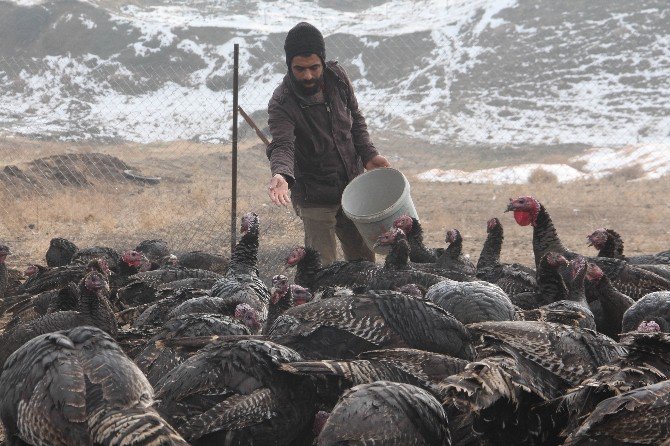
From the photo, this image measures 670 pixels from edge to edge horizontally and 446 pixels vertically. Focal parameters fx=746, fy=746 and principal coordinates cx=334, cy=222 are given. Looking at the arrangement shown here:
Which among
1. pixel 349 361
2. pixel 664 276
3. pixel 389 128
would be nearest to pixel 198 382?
pixel 349 361

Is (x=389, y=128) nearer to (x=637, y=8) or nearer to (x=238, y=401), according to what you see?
(x=637, y=8)

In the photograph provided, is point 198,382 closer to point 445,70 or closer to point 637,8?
point 445,70

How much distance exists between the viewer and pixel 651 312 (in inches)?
212

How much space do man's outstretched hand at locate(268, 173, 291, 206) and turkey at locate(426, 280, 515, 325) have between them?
1.35m

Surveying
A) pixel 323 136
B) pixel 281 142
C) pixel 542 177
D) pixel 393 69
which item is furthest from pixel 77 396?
pixel 393 69

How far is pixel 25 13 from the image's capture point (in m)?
48.1

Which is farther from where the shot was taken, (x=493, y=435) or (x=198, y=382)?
(x=198, y=382)

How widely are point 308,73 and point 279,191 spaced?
5.02 feet

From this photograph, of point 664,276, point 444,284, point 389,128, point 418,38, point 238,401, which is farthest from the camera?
point 418,38

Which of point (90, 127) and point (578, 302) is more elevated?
point (578, 302)

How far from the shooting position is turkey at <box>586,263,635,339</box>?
627 cm

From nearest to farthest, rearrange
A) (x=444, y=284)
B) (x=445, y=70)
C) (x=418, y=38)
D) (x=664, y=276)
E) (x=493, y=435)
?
1. (x=493, y=435)
2. (x=444, y=284)
3. (x=664, y=276)
4. (x=445, y=70)
5. (x=418, y=38)

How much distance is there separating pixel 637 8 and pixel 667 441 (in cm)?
4686

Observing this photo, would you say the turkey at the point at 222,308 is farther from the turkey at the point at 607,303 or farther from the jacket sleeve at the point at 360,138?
the turkey at the point at 607,303
